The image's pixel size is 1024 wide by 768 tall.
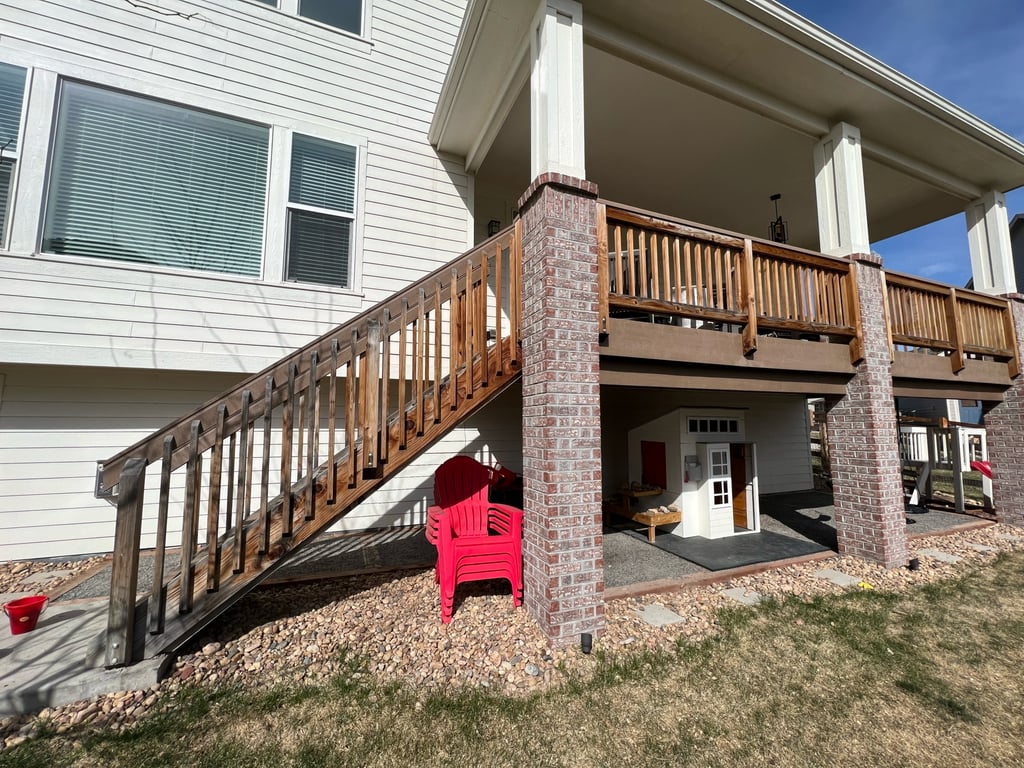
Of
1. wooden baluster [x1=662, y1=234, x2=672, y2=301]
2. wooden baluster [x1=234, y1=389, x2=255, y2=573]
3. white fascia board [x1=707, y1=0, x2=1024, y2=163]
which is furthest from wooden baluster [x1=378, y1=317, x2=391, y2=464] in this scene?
white fascia board [x1=707, y1=0, x2=1024, y2=163]

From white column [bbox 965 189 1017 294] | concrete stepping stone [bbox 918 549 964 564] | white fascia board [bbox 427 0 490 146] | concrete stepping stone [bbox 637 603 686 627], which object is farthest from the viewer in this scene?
white column [bbox 965 189 1017 294]

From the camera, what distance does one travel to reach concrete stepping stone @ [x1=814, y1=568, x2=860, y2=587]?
404 centimetres

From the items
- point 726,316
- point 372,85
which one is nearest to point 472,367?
point 726,316

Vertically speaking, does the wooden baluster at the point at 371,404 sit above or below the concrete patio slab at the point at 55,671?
above

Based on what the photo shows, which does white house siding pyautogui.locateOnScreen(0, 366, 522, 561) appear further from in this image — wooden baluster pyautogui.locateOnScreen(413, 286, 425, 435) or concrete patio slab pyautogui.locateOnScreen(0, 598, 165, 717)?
wooden baluster pyautogui.locateOnScreen(413, 286, 425, 435)

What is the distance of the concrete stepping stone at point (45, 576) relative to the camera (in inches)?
151

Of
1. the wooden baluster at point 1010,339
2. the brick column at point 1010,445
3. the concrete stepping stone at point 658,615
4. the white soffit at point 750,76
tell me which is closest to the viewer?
the concrete stepping stone at point 658,615

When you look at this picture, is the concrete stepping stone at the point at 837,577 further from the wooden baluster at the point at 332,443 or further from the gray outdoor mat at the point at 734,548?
the wooden baluster at the point at 332,443

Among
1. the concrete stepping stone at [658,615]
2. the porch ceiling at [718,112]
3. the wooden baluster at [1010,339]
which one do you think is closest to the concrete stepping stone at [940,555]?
the wooden baluster at [1010,339]

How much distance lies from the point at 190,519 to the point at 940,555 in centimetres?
725

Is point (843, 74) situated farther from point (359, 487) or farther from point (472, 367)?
point (359, 487)

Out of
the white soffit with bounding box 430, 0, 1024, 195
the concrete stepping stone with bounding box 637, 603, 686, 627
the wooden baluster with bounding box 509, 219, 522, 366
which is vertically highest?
the white soffit with bounding box 430, 0, 1024, 195

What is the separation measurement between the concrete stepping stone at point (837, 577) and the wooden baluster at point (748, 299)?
231 centimetres

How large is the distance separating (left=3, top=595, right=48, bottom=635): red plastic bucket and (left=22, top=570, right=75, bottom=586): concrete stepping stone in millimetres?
1424
